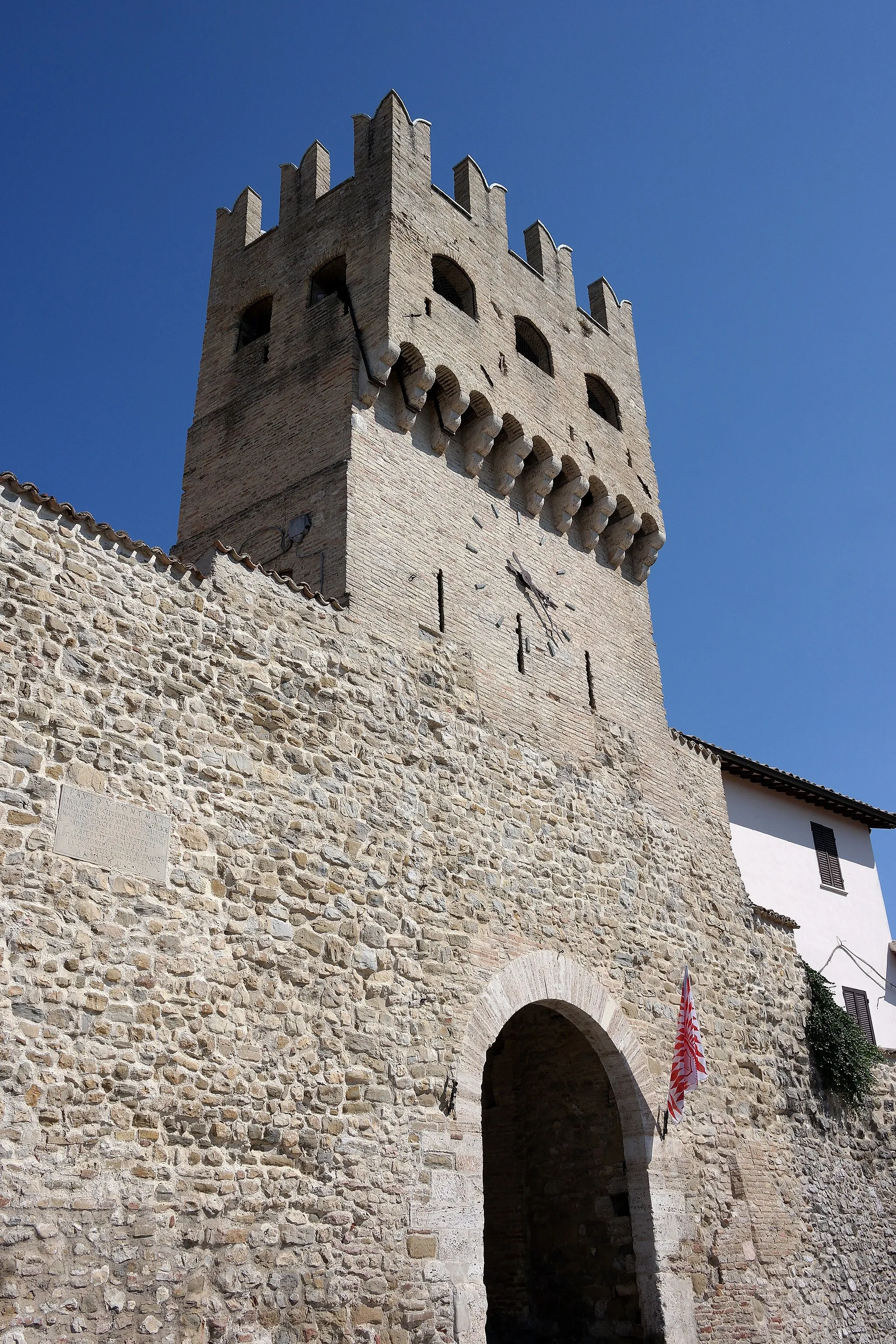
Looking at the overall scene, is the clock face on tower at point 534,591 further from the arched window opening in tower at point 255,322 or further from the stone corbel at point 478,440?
the arched window opening in tower at point 255,322

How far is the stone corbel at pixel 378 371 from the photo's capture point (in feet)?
41.9

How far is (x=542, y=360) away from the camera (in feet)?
53.0

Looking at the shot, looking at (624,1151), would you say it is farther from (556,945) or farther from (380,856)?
(380,856)

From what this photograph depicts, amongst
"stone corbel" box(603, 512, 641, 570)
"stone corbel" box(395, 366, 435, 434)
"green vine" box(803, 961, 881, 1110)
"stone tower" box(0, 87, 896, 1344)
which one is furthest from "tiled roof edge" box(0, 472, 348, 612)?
"green vine" box(803, 961, 881, 1110)

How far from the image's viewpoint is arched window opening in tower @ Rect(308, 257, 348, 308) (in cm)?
1455

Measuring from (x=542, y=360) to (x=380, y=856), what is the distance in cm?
888

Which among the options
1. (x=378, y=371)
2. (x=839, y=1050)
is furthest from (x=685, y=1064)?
(x=378, y=371)

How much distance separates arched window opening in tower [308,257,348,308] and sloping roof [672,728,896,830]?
7773mm

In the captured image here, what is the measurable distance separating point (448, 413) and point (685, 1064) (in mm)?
8192

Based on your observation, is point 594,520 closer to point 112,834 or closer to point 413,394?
point 413,394

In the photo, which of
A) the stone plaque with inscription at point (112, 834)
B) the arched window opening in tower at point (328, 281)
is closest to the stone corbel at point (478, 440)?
the arched window opening in tower at point (328, 281)

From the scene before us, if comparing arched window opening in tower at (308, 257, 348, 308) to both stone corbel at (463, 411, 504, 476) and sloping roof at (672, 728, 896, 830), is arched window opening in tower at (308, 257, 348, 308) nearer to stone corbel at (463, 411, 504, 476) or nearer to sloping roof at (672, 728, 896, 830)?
stone corbel at (463, 411, 504, 476)

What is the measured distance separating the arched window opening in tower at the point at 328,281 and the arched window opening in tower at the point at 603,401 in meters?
4.27

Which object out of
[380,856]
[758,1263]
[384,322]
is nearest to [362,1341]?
[380,856]
